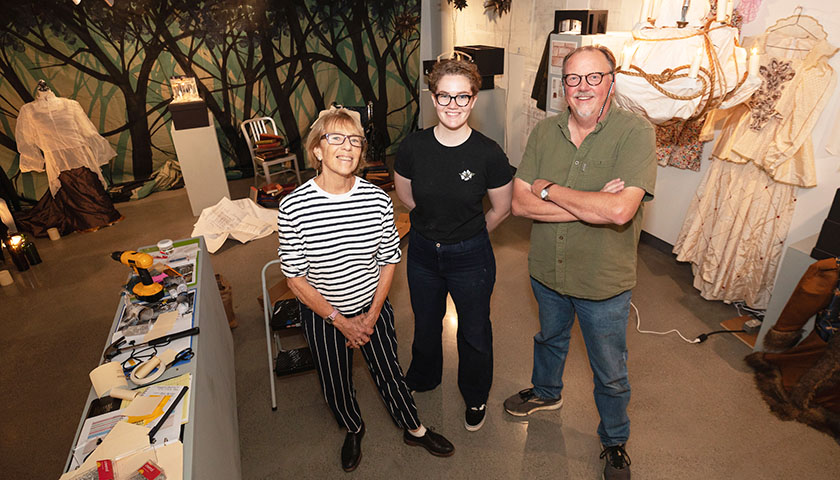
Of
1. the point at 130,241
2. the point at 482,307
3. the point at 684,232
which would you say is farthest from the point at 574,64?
the point at 130,241

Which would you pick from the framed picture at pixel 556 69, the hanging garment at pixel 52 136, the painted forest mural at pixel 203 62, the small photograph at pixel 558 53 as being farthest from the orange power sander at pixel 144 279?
the painted forest mural at pixel 203 62

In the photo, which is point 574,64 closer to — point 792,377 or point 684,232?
point 792,377

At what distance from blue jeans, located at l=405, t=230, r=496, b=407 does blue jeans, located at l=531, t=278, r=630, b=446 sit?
0.91 ft

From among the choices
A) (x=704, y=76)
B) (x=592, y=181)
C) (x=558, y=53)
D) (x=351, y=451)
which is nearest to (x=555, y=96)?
(x=558, y=53)

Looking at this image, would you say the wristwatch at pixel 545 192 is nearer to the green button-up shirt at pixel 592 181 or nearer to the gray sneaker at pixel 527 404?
the green button-up shirt at pixel 592 181

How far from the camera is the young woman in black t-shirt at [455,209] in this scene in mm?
1761

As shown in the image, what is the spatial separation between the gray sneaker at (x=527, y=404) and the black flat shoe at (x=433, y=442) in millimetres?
389

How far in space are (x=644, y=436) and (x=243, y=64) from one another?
585 cm

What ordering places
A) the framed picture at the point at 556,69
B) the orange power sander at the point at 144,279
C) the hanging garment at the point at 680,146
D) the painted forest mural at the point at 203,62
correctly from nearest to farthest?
1. the orange power sander at the point at 144,279
2. the hanging garment at the point at 680,146
3. the framed picture at the point at 556,69
4. the painted forest mural at the point at 203,62

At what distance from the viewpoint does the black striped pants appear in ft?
6.27

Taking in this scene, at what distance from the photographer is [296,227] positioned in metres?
1.69

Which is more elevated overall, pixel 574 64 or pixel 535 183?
pixel 574 64

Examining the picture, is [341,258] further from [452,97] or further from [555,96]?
[555,96]

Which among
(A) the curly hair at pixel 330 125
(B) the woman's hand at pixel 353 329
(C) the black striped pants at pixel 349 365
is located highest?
(A) the curly hair at pixel 330 125
